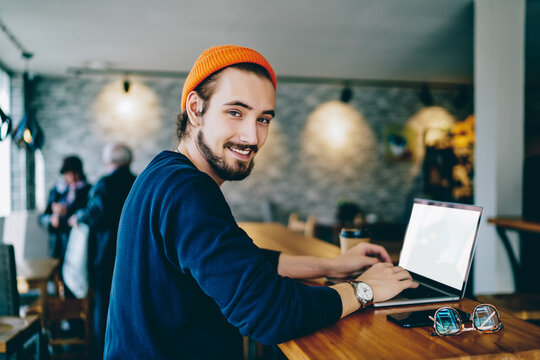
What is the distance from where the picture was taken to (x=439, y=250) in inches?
44.8

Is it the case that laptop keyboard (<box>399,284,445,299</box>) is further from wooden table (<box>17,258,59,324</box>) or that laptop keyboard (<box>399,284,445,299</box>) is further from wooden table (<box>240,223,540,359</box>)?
wooden table (<box>17,258,59,324</box>)

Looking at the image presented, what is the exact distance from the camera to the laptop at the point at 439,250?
3.41ft

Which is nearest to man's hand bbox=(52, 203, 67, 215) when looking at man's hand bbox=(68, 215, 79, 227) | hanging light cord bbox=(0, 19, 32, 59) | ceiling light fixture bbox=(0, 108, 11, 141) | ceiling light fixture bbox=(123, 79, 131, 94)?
man's hand bbox=(68, 215, 79, 227)

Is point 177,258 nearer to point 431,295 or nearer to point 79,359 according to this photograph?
point 431,295

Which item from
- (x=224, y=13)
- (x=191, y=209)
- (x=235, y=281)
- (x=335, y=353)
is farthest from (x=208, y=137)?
(x=224, y=13)

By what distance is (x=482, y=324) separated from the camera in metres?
0.88

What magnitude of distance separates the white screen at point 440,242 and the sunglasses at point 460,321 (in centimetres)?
16

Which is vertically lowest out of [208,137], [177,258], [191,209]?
[177,258]

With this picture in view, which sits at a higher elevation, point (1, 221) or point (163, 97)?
point (163, 97)

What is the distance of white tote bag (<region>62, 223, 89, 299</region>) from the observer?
2.74 m

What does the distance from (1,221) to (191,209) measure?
11.5 feet

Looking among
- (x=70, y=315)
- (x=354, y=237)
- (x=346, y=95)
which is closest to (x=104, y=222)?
(x=70, y=315)

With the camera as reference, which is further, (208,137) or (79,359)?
(79,359)

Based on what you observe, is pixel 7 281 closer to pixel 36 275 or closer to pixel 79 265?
pixel 36 275
